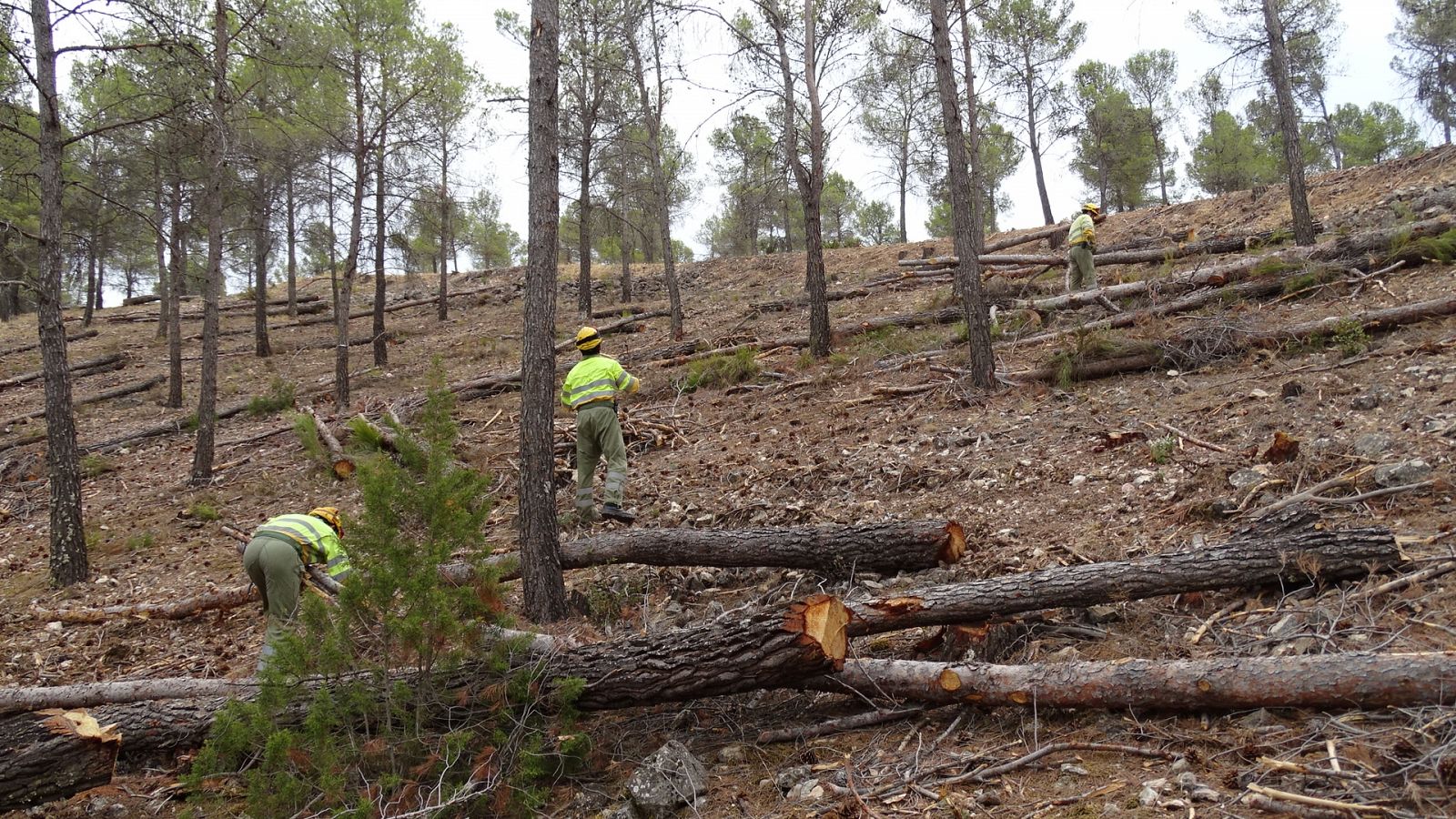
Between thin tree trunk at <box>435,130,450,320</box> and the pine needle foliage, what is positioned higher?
thin tree trunk at <box>435,130,450,320</box>

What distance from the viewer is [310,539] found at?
231 inches

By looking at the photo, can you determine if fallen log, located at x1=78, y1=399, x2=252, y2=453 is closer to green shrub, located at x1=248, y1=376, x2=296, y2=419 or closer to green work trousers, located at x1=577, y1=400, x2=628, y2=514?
green shrub, located at x1=248, y1=376, x2=296, y2=419

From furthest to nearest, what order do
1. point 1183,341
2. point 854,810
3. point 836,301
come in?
point 836,301, point 1183,341, point 854,810

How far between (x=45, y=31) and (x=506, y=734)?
8.07 metres

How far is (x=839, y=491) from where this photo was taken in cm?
730

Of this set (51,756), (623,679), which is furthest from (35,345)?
(623,679)

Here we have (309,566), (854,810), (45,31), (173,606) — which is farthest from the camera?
(45,31)

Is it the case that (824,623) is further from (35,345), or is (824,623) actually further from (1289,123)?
(35,345)

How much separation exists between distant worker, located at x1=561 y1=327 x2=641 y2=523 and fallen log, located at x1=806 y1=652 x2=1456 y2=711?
12.7 ft

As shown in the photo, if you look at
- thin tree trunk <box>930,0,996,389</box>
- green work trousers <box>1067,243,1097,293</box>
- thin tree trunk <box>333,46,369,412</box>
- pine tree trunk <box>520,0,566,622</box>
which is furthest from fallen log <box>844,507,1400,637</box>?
thin tree trunk <box>333,46,369,412</box>

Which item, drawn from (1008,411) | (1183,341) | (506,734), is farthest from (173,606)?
(1183,341)

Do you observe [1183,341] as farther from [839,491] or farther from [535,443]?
[535,443]

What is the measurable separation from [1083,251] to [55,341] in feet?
38.9

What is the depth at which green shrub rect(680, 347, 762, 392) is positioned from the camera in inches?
445
